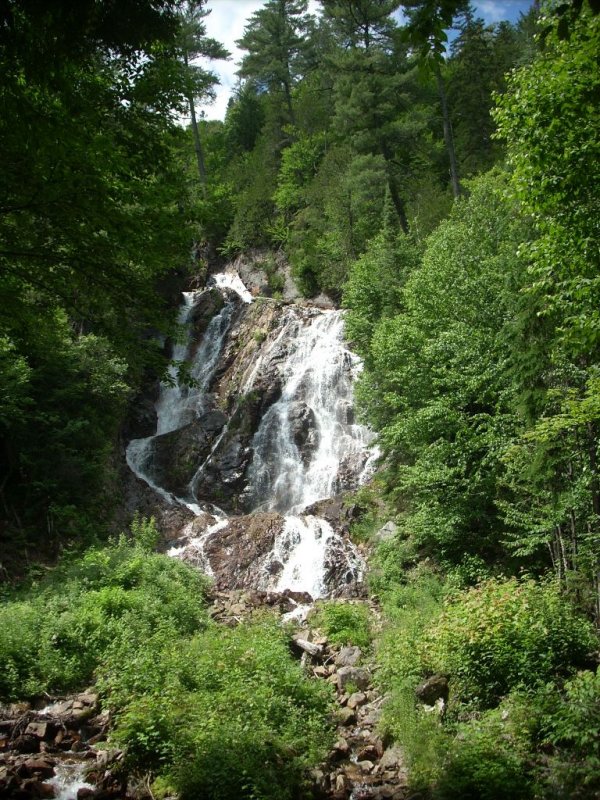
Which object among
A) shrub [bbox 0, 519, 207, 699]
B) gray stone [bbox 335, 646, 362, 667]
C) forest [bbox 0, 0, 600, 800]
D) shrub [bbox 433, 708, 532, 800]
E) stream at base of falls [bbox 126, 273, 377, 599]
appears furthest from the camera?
stream at base of falls [bbox 126, 273, 377, 599]

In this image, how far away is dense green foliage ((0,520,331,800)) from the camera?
668 cm

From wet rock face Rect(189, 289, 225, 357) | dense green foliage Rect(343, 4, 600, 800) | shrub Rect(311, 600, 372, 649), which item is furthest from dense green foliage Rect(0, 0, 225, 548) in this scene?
wet rock face Rect(189, 289, 225, 357)

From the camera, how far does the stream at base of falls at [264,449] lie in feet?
55.1

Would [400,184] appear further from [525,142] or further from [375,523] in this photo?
[525,142]

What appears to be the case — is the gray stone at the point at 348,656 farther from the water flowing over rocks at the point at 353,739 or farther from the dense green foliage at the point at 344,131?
the dense green foliage at the point at 344,131

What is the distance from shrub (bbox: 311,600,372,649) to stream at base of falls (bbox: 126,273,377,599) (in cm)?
303

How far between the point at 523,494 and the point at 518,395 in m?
2.17

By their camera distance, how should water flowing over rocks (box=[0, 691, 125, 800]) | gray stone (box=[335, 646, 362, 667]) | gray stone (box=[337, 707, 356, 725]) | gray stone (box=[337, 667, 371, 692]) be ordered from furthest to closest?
gray stone (box=[335, 646, 362, 667]), gray stone (box=[337, 667, 371, 692]), gray stone (box=[337, 707, 356, 725]), water flowing over rocks (box=[0, 691, 125, 800])

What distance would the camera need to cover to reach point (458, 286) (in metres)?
14.6

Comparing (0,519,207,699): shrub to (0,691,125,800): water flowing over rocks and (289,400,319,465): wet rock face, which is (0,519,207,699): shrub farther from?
(289,400,319,465): wet rock face

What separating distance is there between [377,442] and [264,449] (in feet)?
20.9

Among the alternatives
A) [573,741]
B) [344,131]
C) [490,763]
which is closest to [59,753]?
[490,763]

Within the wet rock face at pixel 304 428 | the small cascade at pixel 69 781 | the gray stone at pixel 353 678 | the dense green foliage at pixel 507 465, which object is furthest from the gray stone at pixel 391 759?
the wet rock face at pixel 304 428

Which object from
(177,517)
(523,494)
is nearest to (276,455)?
(177,517)
